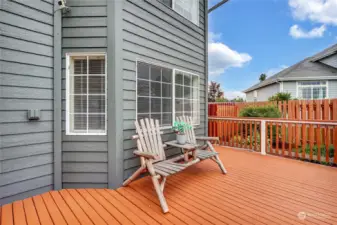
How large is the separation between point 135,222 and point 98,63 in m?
2.09

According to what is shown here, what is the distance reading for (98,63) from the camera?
260cm

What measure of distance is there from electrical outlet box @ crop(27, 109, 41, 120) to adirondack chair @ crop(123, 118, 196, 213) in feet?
4.02

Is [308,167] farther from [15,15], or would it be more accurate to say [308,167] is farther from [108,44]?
[15,15]

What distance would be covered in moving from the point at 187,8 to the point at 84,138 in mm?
3483

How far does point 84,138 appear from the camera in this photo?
2.49 metres

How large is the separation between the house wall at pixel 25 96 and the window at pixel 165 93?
128cm

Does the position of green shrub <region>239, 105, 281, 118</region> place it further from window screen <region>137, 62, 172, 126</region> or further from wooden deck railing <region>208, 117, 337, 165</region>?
window screen <region>137, 62, 172, 126</region>

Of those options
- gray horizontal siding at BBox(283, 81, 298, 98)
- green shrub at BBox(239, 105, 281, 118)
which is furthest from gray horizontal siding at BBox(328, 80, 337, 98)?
green shrub at BBox(239, 105, 281, 118)

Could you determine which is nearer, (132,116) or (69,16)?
(69,16)

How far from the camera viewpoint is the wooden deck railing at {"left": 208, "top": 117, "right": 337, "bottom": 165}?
363 centimetres

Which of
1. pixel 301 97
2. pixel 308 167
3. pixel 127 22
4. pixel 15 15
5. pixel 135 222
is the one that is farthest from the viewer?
pixel 301 97

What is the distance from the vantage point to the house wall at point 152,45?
264cm

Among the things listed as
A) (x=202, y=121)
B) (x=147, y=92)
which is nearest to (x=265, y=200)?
(x=147, y=92)

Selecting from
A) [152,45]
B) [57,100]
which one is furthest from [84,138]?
[152,45]
